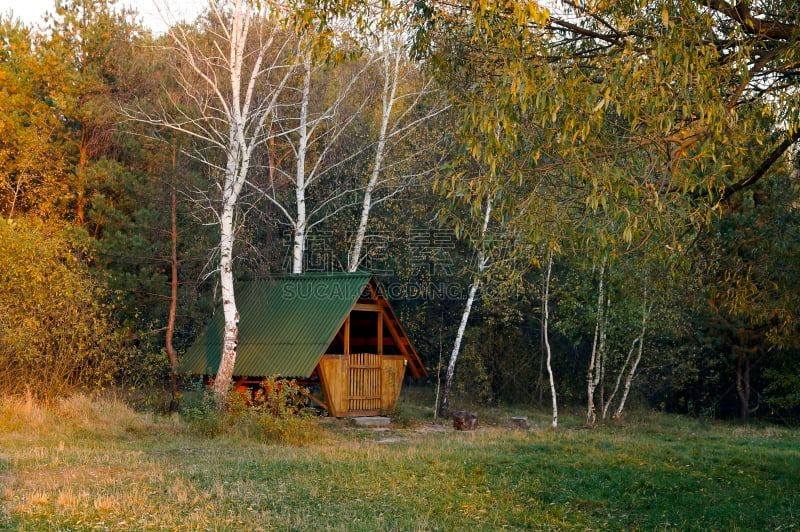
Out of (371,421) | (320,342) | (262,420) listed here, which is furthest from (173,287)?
(262,420)

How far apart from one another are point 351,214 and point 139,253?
719 cm

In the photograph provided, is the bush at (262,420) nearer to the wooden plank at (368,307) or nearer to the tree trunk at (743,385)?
the wooden plank at (368,307)

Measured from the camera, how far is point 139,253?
1919 centimetres

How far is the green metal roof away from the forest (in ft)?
2.55

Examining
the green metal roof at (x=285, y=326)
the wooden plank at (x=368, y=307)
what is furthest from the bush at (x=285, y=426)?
the wooden plank at (x=368, y=307)

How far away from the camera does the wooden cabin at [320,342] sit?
18.1 meters

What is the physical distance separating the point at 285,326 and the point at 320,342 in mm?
1502

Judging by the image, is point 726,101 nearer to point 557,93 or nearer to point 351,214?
point 557,93

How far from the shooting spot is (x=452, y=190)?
763 cm

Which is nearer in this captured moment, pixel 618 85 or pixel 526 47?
pixel 618 85

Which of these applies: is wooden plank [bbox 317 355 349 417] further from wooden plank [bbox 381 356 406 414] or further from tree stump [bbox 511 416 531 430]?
tree stump [bbox 511 416 531 430]

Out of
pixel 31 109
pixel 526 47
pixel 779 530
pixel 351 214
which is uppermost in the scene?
pixel 31 109

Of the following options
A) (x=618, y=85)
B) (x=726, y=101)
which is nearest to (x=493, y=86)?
(x=618, y=85)

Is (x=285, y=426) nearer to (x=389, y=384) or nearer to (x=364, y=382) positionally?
(x=364, y=382)
